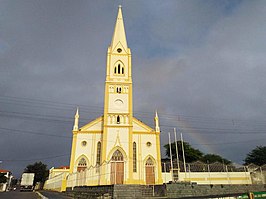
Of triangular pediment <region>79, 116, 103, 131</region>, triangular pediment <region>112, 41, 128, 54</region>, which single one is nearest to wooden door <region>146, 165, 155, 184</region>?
triangular pediment <region>79, 116, 103, 131</region>

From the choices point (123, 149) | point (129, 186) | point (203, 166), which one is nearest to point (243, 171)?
point (203, 166)

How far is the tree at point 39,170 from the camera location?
198ft

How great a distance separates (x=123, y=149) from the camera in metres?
28.7

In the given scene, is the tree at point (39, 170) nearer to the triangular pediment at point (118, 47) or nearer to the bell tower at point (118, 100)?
the bell tower at point (118, 100)

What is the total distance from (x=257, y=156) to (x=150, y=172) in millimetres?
29196

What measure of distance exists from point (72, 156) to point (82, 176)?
11.9 m

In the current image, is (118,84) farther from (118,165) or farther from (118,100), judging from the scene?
(118,165)

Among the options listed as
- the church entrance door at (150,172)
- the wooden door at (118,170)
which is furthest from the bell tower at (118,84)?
the church entrance door at (150,172)

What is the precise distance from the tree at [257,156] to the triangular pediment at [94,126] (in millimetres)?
34158

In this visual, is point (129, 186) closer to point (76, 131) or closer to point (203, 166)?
point (203, 166)

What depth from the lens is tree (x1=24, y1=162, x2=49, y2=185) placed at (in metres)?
60.2

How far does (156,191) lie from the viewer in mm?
15742

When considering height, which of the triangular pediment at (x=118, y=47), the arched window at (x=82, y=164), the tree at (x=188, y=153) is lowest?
the arched window at (x=82, y=164)

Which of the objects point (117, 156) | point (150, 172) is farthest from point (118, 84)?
point (150, 172)
